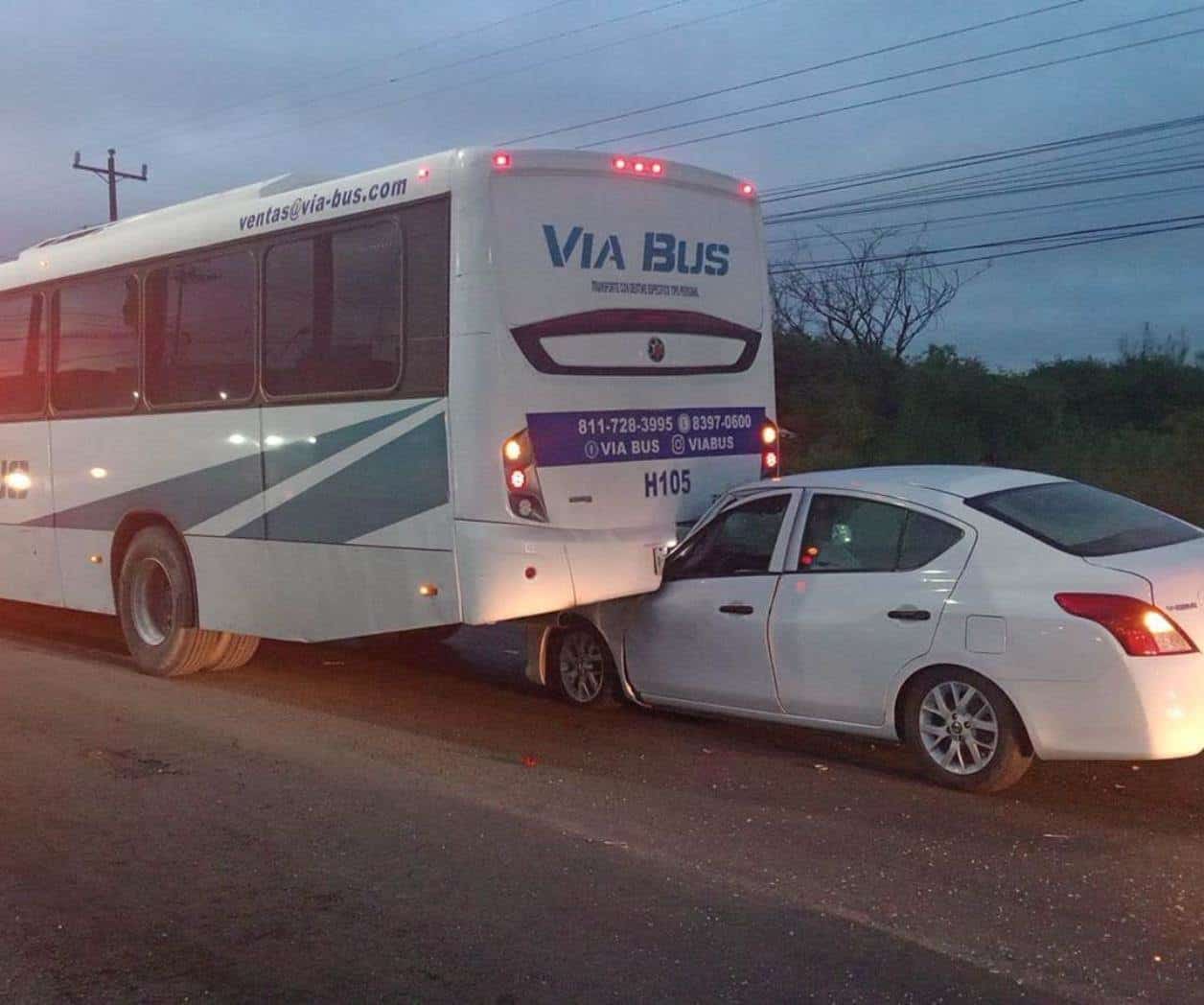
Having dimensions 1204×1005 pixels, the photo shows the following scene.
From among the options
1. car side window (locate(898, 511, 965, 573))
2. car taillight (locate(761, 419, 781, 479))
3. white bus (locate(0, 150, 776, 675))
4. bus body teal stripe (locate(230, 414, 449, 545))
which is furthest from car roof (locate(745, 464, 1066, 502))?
bus body teal stripe (locate(230, 414, 449, 545))

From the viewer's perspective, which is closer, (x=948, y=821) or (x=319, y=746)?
(x=948, y=821)

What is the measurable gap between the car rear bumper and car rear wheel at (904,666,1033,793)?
303mm

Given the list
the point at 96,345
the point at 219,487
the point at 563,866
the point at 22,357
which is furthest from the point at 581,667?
the point at 22,357

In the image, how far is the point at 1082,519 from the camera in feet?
24.2

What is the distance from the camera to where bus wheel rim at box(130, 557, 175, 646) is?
10867 mm

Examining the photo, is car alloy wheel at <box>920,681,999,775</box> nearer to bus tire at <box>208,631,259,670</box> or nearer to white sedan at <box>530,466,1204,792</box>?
white sedan at <box>530,466,1204,792</box>

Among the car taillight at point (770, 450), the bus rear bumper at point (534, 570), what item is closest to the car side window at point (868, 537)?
the bus rear bumper at point (534, 570)

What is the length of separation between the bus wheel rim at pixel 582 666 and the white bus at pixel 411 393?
→ 75 centimetres

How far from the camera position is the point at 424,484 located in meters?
8.46

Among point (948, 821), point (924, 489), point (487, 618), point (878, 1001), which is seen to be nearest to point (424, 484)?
point (487, 618)

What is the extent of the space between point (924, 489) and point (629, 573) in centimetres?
193

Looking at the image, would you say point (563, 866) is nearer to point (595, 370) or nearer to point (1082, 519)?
point (1082, 519)

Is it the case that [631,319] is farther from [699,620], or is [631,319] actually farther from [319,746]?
[319,746]

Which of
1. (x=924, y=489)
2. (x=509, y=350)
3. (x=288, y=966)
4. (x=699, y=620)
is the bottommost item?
(x=288, y=966)
